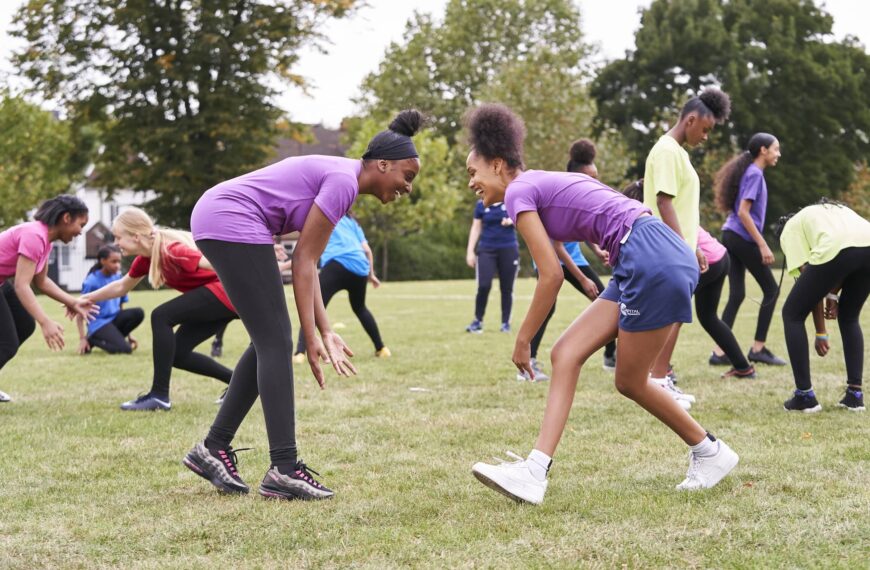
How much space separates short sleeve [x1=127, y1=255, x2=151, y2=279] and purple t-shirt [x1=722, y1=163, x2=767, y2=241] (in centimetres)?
534

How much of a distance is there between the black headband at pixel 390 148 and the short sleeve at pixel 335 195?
17 centimetres

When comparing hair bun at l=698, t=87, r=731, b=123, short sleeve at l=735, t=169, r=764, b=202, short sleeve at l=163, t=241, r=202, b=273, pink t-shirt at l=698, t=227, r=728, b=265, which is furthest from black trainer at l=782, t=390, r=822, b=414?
short sleeve at l=163, t=241, r=202, b=273

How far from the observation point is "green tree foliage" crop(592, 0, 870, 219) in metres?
46.3

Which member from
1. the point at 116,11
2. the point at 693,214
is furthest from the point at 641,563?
the point at 116,11

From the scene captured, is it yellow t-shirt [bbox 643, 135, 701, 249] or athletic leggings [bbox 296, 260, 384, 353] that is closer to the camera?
yellow t-shirt [bbox 643, 135, 701, 249]

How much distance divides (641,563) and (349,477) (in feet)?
6.42

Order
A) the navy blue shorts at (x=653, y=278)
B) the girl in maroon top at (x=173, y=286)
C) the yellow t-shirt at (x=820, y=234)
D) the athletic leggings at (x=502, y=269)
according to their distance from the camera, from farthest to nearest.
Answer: the athletic leggings at (x=502, y=269) → the girl in maroon top at (x=173, y=286) → the yellow t-shirt at (x=820, y=234) → the navy blue shorts at (x=653, y=278)

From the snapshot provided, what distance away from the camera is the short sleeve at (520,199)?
4277 mm

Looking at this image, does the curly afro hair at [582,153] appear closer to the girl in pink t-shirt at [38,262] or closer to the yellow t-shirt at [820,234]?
the yellow t-shirt at [820,234]

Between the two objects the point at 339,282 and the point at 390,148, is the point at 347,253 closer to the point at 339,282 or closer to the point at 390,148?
the point at 339,282

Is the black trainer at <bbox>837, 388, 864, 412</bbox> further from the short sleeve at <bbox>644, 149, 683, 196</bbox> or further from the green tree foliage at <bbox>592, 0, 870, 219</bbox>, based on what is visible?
the green tree foliage at <bbox>592, 0, 870, 219</bbox>

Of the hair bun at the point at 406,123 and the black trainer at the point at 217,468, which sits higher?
the hair bun at the point at 406,123

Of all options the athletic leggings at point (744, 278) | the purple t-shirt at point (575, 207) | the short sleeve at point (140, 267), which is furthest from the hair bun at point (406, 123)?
the athletic leggings at point (744, 278)

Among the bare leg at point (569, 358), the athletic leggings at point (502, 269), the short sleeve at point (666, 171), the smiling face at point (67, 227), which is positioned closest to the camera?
the bare leg at point (569, 358)
